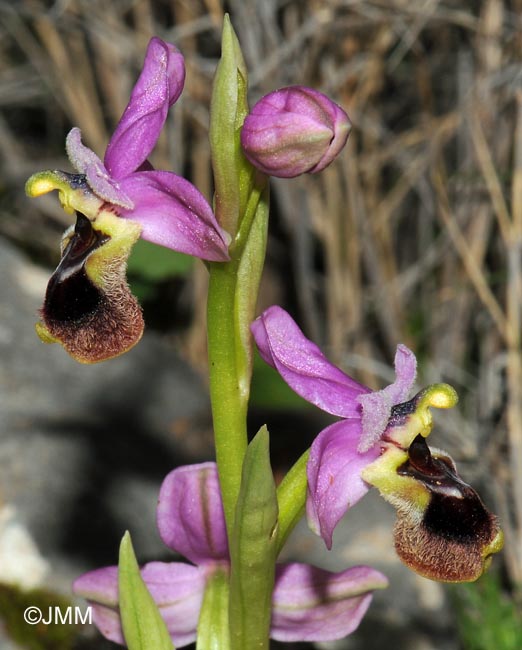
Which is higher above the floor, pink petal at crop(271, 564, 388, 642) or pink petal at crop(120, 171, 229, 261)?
pink petal at crop(120, 171, 229, 261)

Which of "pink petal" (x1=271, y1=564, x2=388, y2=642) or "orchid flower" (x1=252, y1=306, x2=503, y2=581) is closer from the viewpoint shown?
"orchid flower" (x1=252, y1=306, x2=503, y2=581)

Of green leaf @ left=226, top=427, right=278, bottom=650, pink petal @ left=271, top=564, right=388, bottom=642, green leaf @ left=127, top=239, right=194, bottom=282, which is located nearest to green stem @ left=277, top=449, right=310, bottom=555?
green leaf @ left=226, top=427, right=278, bottom=650

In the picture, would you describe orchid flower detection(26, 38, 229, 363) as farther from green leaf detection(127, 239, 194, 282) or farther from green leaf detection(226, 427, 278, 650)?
green leaf detection(127, 239, 194, 282)

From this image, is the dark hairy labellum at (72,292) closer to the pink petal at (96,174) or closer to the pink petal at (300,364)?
the pink petal at (96,174)

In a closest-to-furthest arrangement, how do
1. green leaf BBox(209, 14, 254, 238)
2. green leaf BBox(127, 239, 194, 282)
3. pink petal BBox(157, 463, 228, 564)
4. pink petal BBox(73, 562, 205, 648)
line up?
green leaf BBox(209, 14, 254, 238) < pink petal BBox(157, 463, 228, 564) < pink petal BBox(73, 562, 205, 648) < green leaf BBox(127, 239, 194, 282)

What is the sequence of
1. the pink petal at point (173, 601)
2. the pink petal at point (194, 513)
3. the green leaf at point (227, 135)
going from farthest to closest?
the pink petal at point (173, 601) → the pink petal at point (194, 513) → the green leaf at point (227, 135)

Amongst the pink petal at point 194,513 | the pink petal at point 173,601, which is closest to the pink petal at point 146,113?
the pink petal at point 194,513
